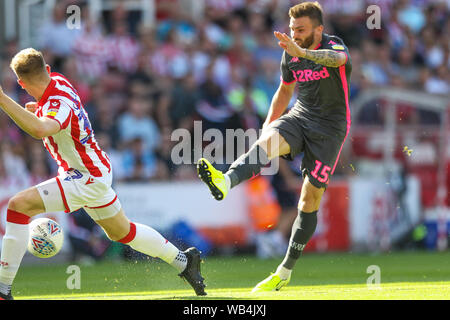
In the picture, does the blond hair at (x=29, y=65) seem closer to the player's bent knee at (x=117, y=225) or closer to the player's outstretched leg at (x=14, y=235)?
the player's outstretched leg at (x=14, y=235)

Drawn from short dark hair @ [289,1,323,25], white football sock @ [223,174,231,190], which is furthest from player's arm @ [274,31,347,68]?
white football sock @ [223,174,231,190]

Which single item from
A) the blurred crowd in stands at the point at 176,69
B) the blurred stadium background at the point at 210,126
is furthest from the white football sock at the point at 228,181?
the blurred crowd in stands at the point at 176,69

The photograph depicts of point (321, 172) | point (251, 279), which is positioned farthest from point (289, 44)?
point (251, 279)

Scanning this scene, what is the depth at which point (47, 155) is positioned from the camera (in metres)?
12.9

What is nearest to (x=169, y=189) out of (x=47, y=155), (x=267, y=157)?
(x=47, y=155)

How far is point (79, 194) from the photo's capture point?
6.90 m

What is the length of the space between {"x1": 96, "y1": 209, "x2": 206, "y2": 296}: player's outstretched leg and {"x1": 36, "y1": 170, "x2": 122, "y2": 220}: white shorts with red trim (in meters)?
0.11

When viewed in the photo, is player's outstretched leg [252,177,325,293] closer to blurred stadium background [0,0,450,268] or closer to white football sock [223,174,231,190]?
A: white football sock [223,174,231,190]

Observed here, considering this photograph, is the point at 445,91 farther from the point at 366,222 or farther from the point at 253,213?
the point at 253,213

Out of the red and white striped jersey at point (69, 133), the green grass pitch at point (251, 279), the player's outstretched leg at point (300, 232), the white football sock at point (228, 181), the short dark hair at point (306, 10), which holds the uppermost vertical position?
the short dark hair at point (306, 10)

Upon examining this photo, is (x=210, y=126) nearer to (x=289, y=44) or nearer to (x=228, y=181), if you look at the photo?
(x=228, y=181)

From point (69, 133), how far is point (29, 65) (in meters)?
0.63

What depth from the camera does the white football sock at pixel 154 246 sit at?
7250 mm
